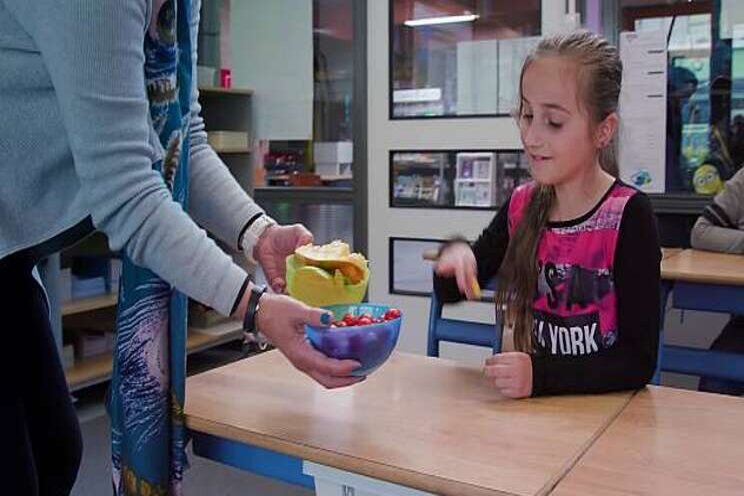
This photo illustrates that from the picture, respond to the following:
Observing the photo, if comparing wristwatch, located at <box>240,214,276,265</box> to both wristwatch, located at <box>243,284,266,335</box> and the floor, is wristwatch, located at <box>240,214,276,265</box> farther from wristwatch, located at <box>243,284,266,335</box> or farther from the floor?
the floor

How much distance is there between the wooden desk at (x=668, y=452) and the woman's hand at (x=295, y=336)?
0.31 m

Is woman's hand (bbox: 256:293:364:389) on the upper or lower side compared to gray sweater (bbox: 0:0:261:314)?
lower

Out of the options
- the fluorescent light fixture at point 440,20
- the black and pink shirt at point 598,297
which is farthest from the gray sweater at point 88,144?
the fluorescent light fixture at point 440,20

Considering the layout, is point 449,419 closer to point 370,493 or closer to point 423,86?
point 370,493

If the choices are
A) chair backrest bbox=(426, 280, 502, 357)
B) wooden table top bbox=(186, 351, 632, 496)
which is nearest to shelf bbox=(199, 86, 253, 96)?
chair backrest bbox=(426, 280, 502, 357)

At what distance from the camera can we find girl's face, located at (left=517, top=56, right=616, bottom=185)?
1.41m

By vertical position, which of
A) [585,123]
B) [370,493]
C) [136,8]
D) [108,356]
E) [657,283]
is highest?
[136,8]

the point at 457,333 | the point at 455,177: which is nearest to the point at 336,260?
the point at 457,333

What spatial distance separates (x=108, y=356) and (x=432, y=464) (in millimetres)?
2911

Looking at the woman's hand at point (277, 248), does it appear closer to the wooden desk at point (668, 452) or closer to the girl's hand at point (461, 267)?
the girl's hand at point (461, 267)

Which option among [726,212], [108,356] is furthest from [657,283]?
[108,356]

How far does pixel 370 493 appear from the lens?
3.12ft

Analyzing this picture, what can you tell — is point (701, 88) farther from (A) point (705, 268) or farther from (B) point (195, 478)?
(B) point (195, 478)

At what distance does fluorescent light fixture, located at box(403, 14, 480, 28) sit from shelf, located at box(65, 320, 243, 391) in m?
1.59
